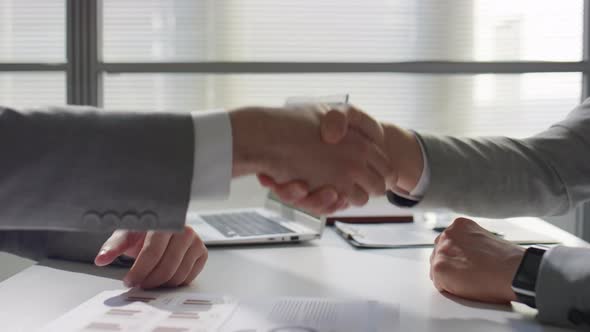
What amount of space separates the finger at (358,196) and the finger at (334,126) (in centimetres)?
9

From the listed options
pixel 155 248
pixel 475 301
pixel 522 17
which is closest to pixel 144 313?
pixel 155 248

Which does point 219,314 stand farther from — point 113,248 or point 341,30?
point 341,30

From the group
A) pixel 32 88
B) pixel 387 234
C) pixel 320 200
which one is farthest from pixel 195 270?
pixel 32 88

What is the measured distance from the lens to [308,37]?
2.46 metres

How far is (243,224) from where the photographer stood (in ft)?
5.42

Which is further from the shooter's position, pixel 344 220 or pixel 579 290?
pixel 344 220

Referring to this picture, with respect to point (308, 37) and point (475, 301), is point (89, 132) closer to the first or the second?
point (475, 301)

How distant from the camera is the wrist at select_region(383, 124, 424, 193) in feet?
3.68

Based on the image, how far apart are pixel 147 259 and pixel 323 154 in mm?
342

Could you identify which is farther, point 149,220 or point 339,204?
point 339,204

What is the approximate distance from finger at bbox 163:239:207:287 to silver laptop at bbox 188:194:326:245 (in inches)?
13.5

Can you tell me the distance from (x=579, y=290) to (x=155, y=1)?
1998mm

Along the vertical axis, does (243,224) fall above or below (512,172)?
below

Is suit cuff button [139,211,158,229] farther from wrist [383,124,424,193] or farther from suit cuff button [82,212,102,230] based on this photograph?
wrist [383,124,424,193]
